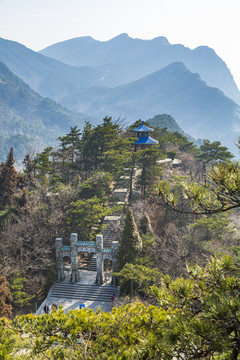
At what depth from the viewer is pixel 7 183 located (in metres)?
24.8

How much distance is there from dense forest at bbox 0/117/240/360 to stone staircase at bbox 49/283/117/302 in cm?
86

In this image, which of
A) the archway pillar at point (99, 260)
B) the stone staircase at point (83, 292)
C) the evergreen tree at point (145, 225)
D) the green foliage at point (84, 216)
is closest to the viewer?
the stone staircase at point (83, 292)

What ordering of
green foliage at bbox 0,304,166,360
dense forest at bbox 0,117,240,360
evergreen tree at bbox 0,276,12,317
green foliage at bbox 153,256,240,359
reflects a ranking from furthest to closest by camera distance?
evergreen tree at bbox 0,276,12,317 < green foliage at bbox 0,304,166,360 < dense forest at bbox 0,117,240,360 < green foliage at bbox 153,256,240,359

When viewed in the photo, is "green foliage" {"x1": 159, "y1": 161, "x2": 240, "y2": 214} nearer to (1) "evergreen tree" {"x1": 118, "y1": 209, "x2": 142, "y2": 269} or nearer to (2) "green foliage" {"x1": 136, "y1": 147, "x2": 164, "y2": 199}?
(1) "evergreen tree" {"x1": 118, "y1": 209, "x2": 142, "y2": 269}

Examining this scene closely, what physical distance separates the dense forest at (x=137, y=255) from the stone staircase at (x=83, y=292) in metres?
0.86

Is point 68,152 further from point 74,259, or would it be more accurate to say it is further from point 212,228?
point 212,228

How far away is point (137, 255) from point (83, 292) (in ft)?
16.3

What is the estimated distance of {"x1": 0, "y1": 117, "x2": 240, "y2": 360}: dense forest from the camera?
176 inches

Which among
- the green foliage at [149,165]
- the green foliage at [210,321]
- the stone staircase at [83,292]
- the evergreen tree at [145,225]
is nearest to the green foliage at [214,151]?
the green foliage at [149,165]

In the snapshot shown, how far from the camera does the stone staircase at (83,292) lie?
19.4 metres

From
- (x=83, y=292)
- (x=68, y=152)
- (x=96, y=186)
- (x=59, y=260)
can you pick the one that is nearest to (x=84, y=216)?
(x=96, y=186)

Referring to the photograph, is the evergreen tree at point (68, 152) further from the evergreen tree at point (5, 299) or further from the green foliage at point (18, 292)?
the evergreen tree at point (5, 299)

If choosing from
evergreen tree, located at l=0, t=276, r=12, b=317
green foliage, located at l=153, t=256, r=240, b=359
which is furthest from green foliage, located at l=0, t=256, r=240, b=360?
evergreen tree, located at l=0, t=276, r=12, b=317

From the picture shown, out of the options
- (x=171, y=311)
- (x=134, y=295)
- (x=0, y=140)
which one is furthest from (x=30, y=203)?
(x=0, y=140)
